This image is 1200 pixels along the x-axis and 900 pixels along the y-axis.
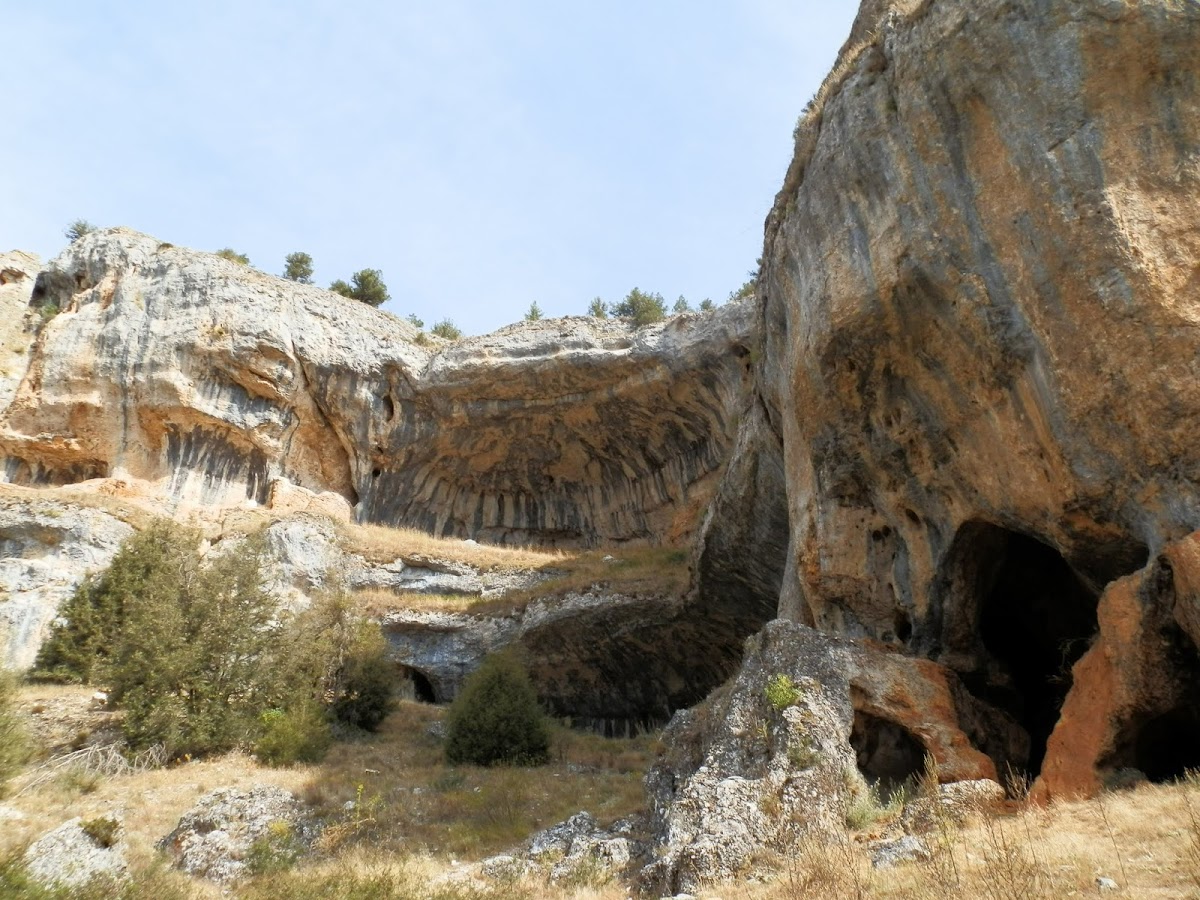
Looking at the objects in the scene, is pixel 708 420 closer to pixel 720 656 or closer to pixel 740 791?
pixel 720 656

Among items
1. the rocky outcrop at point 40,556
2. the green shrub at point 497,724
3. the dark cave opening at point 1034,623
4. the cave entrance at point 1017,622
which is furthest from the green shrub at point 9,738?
the dark cave opening at point 1034,623

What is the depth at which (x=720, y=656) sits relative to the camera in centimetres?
2452

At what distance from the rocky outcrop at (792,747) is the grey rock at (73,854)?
19.0 ft

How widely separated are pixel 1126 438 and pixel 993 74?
4.38 m

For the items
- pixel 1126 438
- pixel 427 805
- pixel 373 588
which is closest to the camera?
pixel 1126 438

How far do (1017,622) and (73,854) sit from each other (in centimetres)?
1343

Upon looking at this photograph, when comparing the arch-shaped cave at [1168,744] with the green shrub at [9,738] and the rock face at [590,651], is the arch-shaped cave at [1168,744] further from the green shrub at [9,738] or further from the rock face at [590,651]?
the green shrub at [9,738]

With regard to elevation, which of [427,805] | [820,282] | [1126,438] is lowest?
[427,805]

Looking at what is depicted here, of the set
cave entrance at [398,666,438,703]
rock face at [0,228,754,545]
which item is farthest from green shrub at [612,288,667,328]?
cave entrance at [398,666,438,703]

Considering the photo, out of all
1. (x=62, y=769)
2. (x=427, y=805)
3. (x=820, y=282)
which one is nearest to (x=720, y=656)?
(x=427, y=805)

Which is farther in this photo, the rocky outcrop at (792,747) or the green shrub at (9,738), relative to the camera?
the green shrub at (9,738)

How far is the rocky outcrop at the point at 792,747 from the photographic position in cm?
927

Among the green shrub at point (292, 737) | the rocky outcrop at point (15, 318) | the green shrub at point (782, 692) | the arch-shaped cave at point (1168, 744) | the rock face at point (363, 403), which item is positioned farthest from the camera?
the rocky outcrop at point (15, 318)

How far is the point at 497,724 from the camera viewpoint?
17.6 metres
